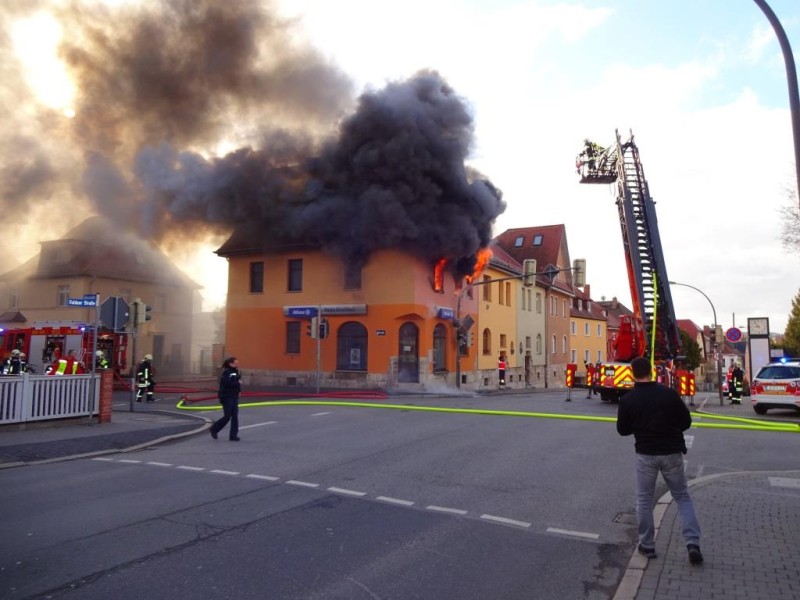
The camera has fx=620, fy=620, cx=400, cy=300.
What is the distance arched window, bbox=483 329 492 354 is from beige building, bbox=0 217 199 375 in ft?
48.4

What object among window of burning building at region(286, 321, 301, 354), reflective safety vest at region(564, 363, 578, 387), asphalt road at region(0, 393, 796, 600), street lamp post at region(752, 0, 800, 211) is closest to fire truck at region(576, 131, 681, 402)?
reflective safety vest at region(564, 363, 578, 387)

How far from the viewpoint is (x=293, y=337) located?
28.4m

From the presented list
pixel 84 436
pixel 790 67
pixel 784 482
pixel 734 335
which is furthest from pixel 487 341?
pixel 790 67

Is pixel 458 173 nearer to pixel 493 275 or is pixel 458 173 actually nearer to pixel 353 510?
pixel 493 275

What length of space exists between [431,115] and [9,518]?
78.8 feet

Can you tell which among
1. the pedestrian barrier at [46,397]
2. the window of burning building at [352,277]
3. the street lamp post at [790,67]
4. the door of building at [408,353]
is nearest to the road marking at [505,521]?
the street lamp post at [790,67]

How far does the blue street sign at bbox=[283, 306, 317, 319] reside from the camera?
27422 millimetres

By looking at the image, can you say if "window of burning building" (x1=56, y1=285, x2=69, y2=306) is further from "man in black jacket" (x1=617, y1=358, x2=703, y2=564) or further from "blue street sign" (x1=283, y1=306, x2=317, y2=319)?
"man in black jacket" (x1=617, y1=358, x2=703, y2=564)

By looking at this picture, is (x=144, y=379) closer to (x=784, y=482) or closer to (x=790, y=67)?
(x=784, y=482)

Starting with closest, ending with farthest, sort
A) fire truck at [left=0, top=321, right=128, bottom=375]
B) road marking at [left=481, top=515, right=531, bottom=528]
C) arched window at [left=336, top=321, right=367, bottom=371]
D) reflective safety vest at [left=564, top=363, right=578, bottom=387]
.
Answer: road marking at [left=481, top=515, right=531, bottom=528]
reflective safety vest at [left=564, top=363, right=578, bottom=387]
fire truck at [left=0, top=321, right=128, bottom=375]
arched window at [left=336, top=321, right=367, bottom=371]

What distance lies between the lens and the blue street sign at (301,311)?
27.4 m

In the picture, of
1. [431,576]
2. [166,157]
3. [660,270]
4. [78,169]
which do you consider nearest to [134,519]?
[431,576]

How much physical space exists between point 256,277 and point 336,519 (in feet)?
83.0

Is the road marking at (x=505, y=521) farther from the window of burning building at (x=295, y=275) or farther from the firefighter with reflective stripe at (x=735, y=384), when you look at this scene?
the window of burning building at (x=295, y=275)
